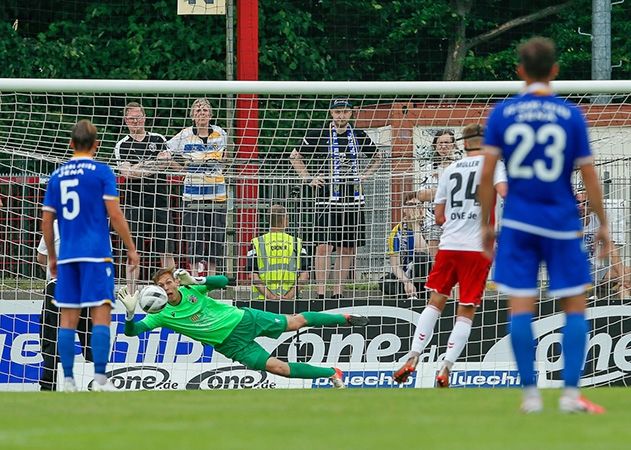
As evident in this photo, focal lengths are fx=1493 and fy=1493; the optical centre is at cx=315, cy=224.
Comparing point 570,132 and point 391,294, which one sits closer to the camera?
point 570,132

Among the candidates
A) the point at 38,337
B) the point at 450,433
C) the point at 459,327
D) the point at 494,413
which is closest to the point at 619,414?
the point at 494,413

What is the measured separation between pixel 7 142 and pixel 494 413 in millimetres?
7815

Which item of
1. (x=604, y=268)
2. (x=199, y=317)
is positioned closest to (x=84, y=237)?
(x=199, y=317)

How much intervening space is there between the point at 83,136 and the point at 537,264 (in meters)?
4.00

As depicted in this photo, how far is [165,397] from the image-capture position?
9.81 metres

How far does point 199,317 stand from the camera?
13.4 m

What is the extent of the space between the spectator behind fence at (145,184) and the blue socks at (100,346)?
3326 mm

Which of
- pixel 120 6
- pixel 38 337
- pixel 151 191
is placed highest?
pixel 120 6

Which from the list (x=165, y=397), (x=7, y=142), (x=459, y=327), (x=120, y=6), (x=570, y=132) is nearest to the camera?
(x=570, y=132)

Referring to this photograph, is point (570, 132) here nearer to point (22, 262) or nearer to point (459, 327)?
point (459, 327)

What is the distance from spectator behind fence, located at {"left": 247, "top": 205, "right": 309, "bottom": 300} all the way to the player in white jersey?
3077 mm

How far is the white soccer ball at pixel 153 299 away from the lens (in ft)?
41.4

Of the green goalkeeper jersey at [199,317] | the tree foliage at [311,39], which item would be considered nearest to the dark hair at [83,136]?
the green goalkeeper jersey at [199,317]

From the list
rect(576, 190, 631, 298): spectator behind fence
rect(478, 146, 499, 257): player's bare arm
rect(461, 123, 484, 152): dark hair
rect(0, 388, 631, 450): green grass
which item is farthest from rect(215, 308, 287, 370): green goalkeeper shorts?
rect(478, 146, 499, 257): player's bare arm
